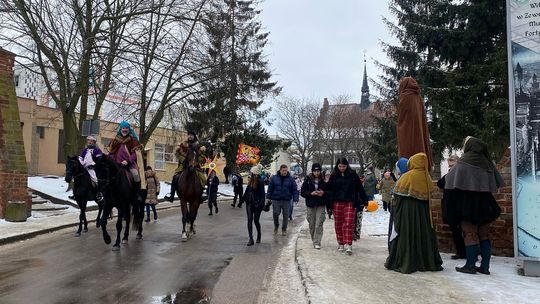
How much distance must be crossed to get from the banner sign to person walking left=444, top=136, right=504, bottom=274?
336 millimetres

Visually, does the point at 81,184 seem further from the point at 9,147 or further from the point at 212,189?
the point at 212,189

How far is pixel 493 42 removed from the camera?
1884 cm

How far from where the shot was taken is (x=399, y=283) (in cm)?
667

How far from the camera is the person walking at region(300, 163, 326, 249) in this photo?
9.98m

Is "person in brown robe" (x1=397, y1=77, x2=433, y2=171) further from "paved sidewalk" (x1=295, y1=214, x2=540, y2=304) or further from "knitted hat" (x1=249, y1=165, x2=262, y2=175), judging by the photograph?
"knitted hat" (x1=249, y1=165, x2=262, y2=175)

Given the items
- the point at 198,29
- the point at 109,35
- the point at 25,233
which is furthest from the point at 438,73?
the point at 25,233

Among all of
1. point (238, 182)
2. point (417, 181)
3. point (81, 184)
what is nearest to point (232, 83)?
point (238, 182)

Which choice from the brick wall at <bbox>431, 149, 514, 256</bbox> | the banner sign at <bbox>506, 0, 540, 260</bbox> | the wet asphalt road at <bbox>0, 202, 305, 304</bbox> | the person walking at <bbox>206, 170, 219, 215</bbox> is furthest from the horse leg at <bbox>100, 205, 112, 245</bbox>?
the person walking at <bbox>206, 170, 219, 215</bbox>

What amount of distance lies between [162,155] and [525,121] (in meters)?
39.4

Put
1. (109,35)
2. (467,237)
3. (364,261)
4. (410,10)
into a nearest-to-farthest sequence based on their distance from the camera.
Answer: (467,237) < (364,261) < (109,35) < (410,10)

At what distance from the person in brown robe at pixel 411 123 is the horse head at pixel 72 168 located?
760cm

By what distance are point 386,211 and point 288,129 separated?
31.4m

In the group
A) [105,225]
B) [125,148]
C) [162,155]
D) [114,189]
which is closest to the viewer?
[105,225]

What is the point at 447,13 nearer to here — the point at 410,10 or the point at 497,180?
the point at 410,10
